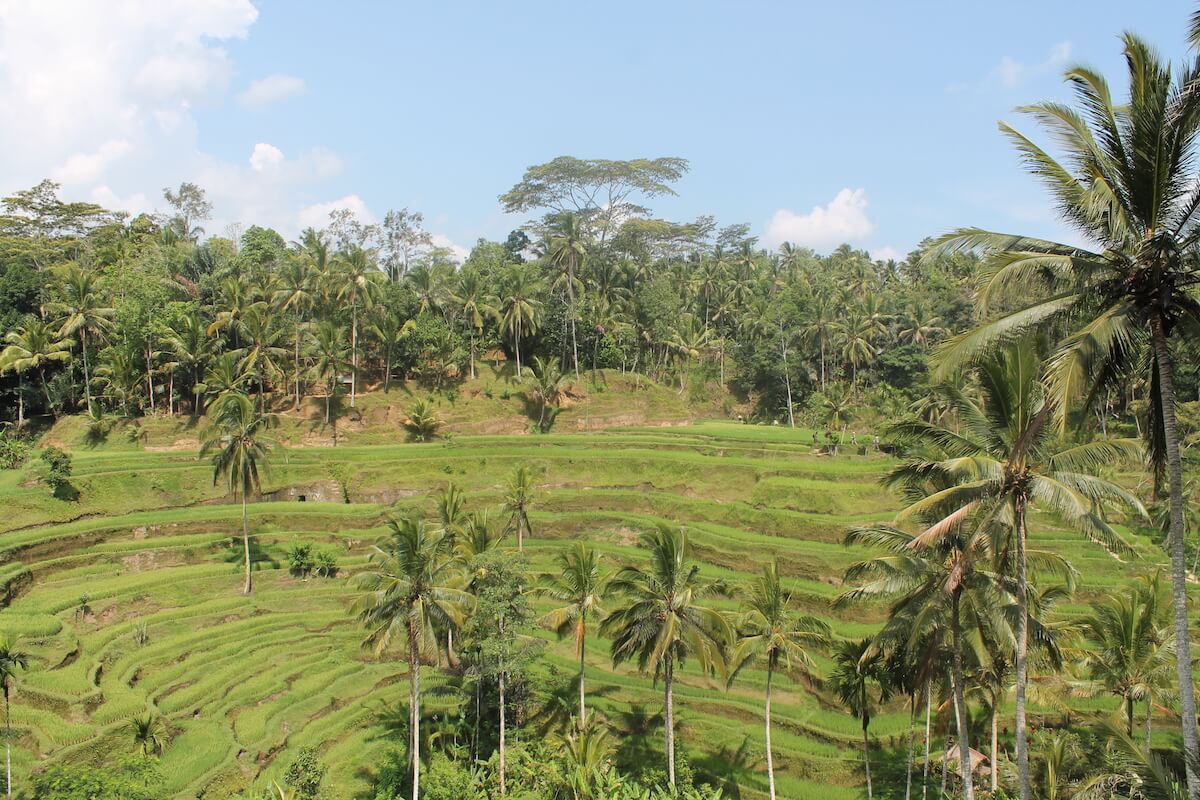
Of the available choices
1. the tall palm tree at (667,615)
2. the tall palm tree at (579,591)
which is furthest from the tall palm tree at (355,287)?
the tall palm tree at (667,615)

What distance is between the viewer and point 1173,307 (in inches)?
A: 357

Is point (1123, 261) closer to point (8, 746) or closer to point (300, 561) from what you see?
point (8, 746)

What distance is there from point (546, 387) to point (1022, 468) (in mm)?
45583

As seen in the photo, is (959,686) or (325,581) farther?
(325,581)

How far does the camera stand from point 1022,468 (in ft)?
37.9

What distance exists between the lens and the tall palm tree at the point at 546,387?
183ft

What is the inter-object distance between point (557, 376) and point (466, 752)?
35.6 m

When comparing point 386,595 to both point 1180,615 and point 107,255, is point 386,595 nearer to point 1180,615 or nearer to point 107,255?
point 1180,615

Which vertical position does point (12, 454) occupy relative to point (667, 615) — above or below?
above

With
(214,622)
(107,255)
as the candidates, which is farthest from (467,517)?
(107,255)

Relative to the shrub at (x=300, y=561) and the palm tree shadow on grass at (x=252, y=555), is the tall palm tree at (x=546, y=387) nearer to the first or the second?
the shrub at (x=300, y=561)

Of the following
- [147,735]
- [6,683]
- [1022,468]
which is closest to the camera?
[1022,468]

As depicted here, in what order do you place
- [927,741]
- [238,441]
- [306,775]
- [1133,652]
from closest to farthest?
[1133,652], [927,741], [306,775], [238,441]

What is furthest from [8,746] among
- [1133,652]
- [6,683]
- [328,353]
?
[328,353]
